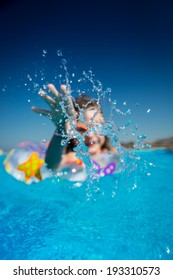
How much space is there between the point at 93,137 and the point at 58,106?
0.97m

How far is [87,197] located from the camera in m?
2.28

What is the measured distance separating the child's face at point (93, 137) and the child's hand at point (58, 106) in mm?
346

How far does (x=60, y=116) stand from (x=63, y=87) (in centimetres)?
20

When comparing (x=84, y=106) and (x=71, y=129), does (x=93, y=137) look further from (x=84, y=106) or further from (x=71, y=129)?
(x=71, y=129)

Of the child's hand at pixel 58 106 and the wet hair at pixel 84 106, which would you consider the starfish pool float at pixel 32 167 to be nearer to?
the wet hair at pixel 84 106

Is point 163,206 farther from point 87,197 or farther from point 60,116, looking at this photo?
point 60,116

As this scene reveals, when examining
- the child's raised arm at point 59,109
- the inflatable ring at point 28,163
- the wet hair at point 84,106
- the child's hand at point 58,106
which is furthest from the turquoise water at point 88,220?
the child's hand at point 58,106

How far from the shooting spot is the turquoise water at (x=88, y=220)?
1.51 metres

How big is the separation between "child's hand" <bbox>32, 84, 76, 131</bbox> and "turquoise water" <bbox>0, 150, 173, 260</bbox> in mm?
683

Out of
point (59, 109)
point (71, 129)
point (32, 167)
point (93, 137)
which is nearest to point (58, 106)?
point (59, 109)

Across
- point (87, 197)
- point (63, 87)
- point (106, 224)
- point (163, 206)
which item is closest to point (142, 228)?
point (106, 224)

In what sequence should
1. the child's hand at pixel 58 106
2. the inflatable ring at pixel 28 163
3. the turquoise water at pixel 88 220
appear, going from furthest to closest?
the inflatable ring at pixel 28 163 → the child's hand at pixel 58 106 → the turquoise water at pixel 88 220

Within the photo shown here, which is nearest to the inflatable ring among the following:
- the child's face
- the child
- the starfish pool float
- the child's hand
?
the starfish pool float

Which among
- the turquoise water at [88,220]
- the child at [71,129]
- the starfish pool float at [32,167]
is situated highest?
the child at [71,129]
